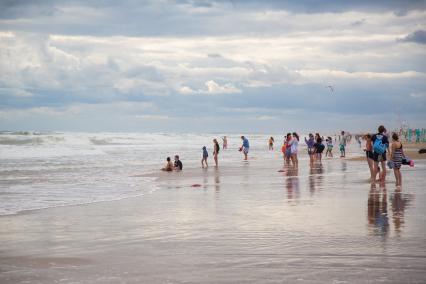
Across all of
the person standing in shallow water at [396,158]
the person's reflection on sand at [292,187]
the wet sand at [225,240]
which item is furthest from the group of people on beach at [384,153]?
the person's reflection on sand at [292,187]

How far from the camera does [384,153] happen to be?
21.8m

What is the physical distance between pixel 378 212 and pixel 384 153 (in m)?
8.48

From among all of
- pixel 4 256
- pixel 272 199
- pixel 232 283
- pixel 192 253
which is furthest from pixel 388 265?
pixel 272 199

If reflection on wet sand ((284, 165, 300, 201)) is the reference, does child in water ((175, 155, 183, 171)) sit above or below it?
above

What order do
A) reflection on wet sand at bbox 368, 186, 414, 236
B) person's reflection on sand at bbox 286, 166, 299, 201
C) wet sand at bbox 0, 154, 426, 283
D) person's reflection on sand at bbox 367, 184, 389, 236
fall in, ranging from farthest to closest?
person's reflection on sand at bbox 286, 166, 299, 201
reflection on wet sand at bbox 368, 186, 414, 236
person's reflection on sand at bbox 367, 184, 389, 236
wet sand at bbox 0, 154, 426, 283

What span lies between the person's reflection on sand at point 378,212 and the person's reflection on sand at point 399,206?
17 centimetres

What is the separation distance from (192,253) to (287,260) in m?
1.56

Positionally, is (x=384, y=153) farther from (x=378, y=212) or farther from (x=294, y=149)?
(x=294, y=149)

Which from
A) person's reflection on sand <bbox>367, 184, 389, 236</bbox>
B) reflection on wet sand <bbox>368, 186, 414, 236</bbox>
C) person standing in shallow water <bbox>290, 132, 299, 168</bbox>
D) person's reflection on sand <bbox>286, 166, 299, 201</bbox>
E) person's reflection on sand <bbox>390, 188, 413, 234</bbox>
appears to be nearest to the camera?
person's reflection on sand <bbox>367, 184, 389, 236</bbox>

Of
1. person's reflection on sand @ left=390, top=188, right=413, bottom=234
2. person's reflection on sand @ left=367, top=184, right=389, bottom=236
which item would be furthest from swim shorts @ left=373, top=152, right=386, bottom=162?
person's reflection on sand @ left=367, top=184, right=389, bottom=236

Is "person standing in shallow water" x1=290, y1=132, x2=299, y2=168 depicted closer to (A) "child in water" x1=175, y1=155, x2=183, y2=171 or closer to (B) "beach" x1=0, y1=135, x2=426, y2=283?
(A) "child in water" x1=175, y1=155, x2=183, y2=171

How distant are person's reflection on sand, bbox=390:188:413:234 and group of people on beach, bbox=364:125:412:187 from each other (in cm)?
133

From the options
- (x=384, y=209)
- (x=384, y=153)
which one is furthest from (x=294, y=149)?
(x=384, y=209)

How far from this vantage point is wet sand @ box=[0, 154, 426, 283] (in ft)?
26.1
